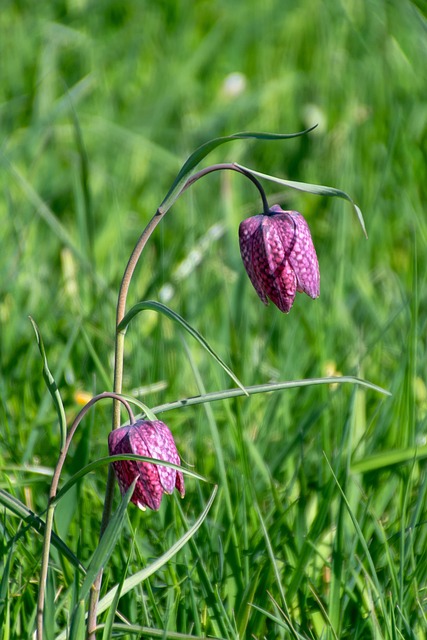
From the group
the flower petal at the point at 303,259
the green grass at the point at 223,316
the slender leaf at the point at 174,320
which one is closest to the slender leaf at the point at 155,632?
the green grass at the point at 223,316

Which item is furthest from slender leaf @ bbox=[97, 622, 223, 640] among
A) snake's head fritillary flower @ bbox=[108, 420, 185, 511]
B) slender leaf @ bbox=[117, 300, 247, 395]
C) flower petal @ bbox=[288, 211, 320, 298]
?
flower petal @ bbox=[288, 211, 320, 298]

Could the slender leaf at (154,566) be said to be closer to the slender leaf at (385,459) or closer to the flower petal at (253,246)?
the flower petal at (253,246)

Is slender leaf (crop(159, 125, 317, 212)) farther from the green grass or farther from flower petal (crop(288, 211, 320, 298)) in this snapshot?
the green grass

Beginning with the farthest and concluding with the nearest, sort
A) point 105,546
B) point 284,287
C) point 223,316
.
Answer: point 223,316 → point 284,287 → point 105,546

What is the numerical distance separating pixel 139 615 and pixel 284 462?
1.27 feet

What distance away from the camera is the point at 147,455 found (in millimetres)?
857

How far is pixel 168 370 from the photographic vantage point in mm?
1628

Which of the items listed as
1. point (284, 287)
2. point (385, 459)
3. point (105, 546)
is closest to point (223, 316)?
point (385, 459)

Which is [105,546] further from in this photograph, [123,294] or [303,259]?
[303,259]

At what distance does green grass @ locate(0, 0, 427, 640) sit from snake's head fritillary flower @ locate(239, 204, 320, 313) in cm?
14

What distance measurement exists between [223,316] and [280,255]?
0.93m

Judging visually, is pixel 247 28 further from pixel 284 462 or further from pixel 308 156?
pixel 284 462

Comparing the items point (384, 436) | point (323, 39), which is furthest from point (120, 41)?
point (384, 436)

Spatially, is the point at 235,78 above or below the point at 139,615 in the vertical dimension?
above
